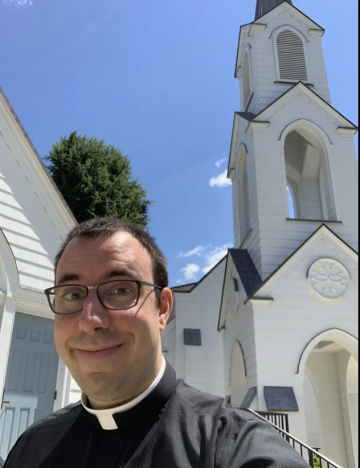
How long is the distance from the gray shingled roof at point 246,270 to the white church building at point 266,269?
0.05 metres

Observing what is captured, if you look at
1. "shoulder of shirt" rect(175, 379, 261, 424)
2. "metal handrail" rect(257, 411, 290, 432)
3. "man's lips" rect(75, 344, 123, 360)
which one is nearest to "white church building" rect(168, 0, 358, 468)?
"metal handrail" rect(257, 411, 290, 432)

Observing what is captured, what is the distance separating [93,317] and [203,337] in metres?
14.7

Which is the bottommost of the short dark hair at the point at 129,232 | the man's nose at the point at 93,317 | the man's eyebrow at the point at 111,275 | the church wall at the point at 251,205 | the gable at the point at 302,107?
the man's nose at the point at 93,317

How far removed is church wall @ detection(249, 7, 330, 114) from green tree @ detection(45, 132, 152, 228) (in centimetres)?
550

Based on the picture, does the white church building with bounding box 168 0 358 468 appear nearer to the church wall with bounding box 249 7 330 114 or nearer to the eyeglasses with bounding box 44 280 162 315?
the church wall with bounding box 249 7 330 114

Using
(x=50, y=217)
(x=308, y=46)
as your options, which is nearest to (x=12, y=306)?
(x=50, y=217)

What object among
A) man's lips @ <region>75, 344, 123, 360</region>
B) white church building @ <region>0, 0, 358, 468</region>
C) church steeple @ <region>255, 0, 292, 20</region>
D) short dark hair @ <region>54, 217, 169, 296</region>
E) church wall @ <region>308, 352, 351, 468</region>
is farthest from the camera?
church steeple @ <region>255, 0, 292, 20</region>

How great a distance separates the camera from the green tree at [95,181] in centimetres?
1413

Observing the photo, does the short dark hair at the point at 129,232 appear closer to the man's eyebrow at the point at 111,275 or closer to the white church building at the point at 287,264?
the man's eyebrow at the point at 111,275

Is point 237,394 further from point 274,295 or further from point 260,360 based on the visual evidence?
point 274,295

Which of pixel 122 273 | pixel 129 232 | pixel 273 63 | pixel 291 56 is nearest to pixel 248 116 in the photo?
pixel 273 63

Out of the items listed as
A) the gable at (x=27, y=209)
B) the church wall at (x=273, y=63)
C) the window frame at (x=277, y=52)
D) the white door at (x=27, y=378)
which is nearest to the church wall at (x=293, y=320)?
the white door at (x=27, y=378)

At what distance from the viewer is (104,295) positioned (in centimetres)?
164

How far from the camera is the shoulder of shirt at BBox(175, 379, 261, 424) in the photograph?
4.76ft
